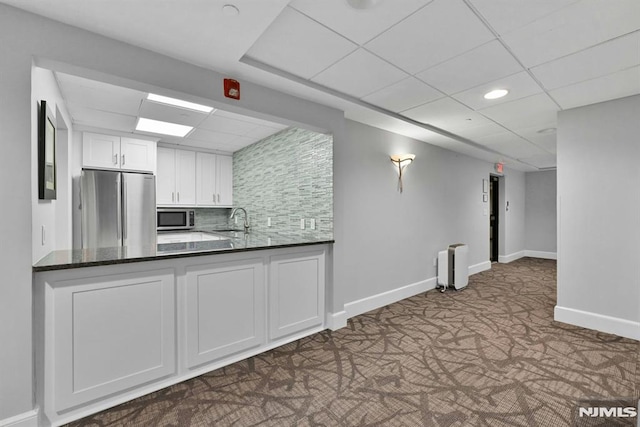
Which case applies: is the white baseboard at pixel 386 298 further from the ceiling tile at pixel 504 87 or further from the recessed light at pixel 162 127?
the recessed light at pixel 162 127

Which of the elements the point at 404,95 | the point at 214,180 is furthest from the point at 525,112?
the point at 214,180

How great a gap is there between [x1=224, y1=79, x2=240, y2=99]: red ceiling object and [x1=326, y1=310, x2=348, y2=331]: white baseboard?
7.85 feet

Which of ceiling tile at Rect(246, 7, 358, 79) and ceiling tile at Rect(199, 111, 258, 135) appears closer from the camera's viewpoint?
ceiling tile at Rect(246, 7, 358, 79)

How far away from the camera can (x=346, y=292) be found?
3539 mm

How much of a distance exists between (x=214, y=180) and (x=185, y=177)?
0.50 m

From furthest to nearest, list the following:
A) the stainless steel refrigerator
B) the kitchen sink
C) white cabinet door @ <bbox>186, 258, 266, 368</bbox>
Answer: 1. the kitchen sink
2. the stainless steel refrigerator
3. white cabinet door @ <bbox>186, 258, 266, 368</bbox>

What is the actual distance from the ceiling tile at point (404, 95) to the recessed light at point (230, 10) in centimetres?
156

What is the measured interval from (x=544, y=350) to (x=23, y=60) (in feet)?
14.7

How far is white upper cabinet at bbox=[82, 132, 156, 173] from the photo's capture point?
151 inches

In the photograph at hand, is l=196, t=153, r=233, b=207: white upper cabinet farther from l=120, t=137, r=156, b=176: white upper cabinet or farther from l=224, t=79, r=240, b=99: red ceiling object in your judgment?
l=224, t=79, r=240, b=99: red ceiling object

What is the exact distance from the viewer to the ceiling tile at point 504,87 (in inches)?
102

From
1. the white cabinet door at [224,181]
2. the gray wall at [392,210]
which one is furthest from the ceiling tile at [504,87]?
the white cabinet door at [224,181]

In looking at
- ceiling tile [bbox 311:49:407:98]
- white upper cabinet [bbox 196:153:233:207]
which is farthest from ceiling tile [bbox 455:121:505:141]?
white upper cabinet [bbox 196:153:233:207]

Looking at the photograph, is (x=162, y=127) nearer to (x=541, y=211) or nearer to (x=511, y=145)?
(x=511, y=145)
